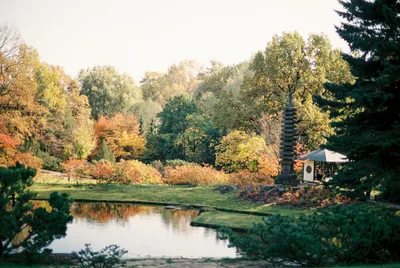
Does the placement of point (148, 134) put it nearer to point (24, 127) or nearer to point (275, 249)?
point (24, 127)

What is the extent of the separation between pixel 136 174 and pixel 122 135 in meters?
12.3

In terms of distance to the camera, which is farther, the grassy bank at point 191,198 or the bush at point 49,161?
the bush at point 49,161

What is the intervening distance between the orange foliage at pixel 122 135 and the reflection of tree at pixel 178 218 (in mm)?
20253

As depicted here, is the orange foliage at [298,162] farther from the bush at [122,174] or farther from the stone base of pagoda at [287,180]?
the bush at [122,174]

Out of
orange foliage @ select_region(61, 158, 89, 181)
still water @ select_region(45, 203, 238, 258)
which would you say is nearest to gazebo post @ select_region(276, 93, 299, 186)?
still water @ select_region(45, 203, 238, 258)

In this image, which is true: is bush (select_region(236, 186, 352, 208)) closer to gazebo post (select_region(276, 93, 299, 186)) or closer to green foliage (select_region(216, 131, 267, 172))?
gazebo post (select_region(276, 93, 299, 186))

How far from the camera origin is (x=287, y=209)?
17.8 m

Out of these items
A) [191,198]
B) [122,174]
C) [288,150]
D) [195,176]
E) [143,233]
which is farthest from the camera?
[195,176]

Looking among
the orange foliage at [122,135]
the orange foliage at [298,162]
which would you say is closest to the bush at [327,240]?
the orange foliage at [298,162]

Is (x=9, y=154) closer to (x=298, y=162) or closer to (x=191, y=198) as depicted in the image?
(x=191, y=198)

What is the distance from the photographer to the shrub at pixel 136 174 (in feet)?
88.7

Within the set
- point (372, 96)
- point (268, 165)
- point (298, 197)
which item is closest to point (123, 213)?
point (298, 197)

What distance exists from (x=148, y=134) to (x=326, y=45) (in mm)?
19245

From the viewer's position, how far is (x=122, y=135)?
130 feet
